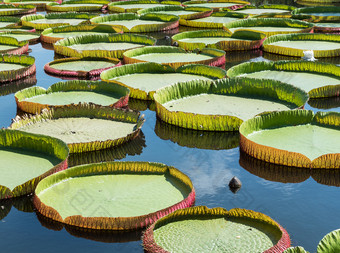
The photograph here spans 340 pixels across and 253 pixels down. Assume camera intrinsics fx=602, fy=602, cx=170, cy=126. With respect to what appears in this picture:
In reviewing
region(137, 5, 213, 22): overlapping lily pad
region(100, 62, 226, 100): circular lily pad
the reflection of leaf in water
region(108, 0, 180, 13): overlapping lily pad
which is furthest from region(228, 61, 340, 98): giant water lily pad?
region(108, 0, 180, 13): overlapping lily pad

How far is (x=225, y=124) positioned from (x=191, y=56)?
3.96 metres

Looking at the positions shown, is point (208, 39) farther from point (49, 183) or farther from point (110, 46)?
point (49, 183)

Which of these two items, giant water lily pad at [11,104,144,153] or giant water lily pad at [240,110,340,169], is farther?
giant water lily pad at [11,104,144,153]

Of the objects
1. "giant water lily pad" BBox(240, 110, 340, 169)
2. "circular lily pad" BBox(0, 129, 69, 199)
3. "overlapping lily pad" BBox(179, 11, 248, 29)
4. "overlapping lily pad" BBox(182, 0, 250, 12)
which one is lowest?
"overlapping lily pad" BBox(182, 0, 250, 12)

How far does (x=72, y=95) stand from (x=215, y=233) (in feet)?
14.8

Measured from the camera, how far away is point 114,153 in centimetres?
677

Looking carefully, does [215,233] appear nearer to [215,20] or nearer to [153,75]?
[153,75]

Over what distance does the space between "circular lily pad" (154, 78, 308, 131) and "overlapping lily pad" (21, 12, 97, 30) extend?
23.6ft

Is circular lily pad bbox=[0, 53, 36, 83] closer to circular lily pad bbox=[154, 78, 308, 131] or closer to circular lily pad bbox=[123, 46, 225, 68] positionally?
circular lily pad bbox=[123, 46, 225, 68]

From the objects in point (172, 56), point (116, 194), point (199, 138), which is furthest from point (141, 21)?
point (116, 194)

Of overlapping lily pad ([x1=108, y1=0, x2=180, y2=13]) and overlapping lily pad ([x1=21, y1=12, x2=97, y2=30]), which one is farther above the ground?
overlapping lily pad ([x1=21, y1=12, x2=97, y2=30])

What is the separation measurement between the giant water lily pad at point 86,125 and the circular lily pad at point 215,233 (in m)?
2.12

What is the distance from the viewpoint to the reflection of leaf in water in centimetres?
704

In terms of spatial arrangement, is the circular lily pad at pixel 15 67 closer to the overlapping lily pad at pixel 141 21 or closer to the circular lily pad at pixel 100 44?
the circular lily pad at pixel 100 44
